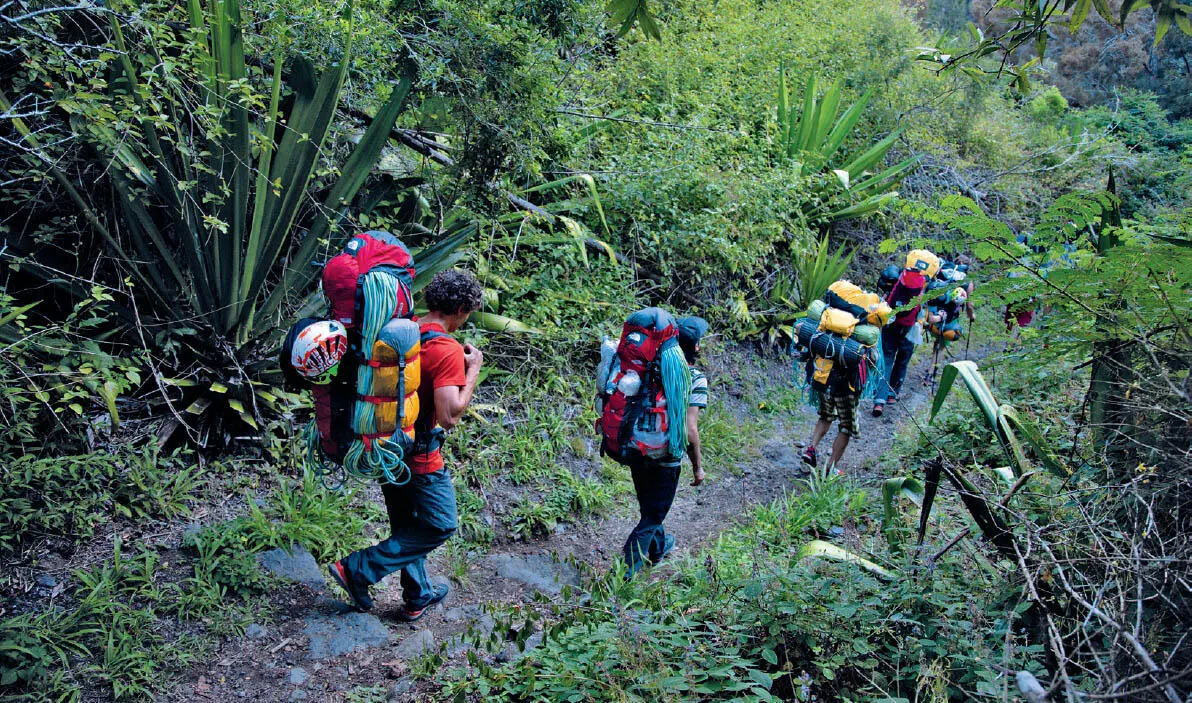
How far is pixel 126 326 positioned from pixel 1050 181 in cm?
1505

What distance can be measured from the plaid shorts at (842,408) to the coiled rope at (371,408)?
3.80 meters

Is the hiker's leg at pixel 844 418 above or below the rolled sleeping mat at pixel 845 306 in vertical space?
below

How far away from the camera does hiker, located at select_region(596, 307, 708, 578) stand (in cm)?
375

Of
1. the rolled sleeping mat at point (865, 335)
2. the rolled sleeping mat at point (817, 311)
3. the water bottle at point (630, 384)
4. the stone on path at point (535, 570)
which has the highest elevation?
the rolled sleeping mat at point (817, 311)

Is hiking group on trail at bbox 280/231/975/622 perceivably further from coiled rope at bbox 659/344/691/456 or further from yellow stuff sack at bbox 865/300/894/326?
yellow stuff sack at bbox 865/300/894/326

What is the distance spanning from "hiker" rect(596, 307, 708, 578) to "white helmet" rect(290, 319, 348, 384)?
143 centimetres

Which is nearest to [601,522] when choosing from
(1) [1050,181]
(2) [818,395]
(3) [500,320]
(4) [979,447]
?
(3) [500,320]

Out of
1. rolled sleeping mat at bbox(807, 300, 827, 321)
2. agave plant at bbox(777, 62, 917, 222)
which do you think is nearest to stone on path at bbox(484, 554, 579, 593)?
rolled sleeping mat at bbox(807, 300, 827, 321)

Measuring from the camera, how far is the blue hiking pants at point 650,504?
3920 millimetres

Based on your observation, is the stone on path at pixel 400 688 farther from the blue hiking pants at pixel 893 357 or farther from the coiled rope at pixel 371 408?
the blue hiking pants at pixel 893 357

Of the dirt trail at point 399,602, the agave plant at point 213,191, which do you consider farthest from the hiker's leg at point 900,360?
the agave plant at point 213,191

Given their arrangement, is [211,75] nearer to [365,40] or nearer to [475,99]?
[365,40]

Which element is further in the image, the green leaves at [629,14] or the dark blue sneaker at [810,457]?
the dark blue sneaker at [810,457]

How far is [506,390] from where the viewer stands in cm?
577
